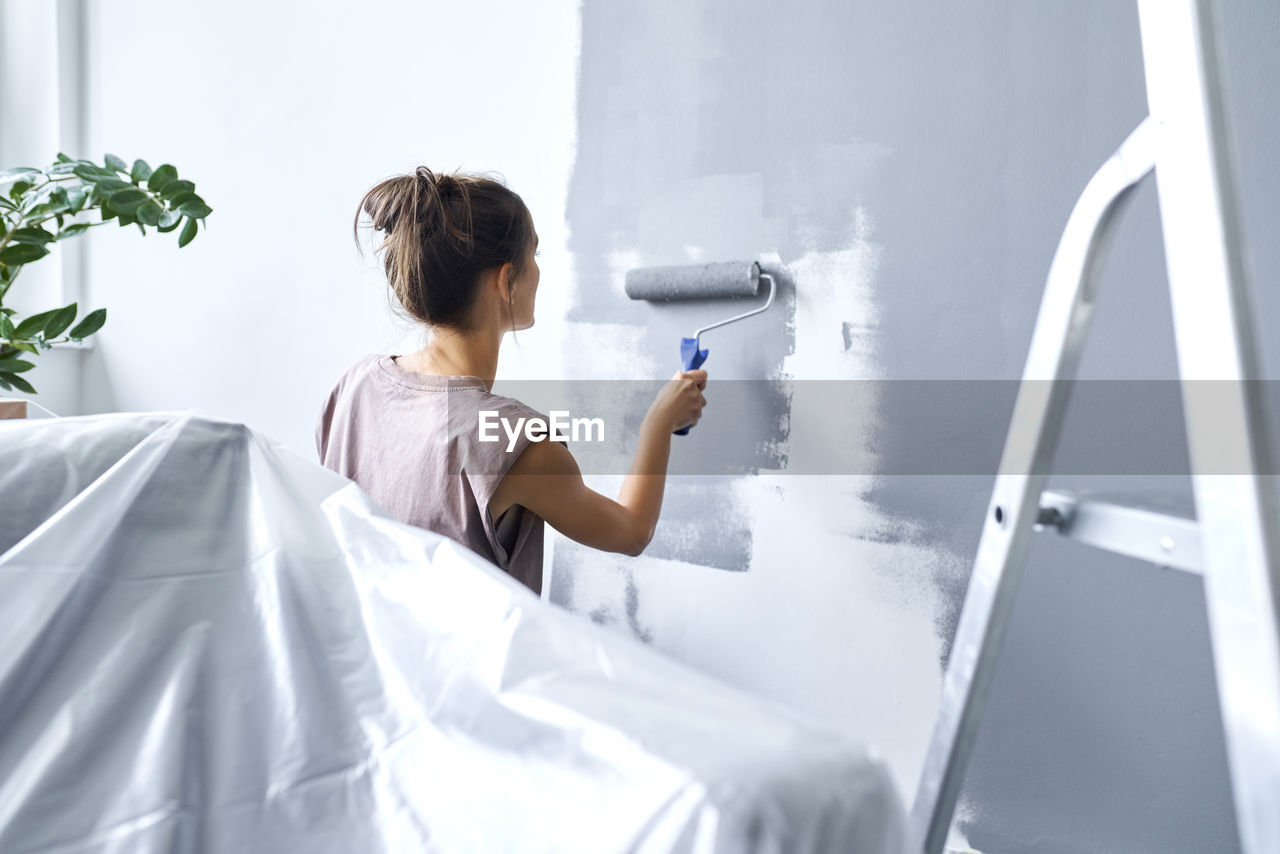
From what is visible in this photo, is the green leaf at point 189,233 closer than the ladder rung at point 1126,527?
No

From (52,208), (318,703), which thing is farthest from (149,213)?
(318,703)

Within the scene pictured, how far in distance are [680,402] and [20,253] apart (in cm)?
119

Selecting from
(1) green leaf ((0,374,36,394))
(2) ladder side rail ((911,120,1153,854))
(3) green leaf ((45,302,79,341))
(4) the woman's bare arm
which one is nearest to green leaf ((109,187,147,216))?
(3) green leaf ((45,302,79,341))

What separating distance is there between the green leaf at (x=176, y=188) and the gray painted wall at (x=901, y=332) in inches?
26.5

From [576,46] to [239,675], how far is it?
1074 millimetres

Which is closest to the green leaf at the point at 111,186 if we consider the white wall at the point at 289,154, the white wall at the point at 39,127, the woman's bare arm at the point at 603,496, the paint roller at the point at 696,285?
the white wall at the point at 289,154

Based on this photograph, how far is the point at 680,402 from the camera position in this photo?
3.74 ft

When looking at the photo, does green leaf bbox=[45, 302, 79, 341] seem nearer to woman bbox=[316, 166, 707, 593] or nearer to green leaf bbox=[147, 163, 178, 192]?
green leaf bbox=[147, 163, 178, 192]

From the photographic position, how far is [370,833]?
43cm

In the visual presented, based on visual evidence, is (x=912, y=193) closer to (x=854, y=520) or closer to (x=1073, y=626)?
(x=854, y=520)

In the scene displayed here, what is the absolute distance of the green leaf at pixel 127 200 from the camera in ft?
4.81

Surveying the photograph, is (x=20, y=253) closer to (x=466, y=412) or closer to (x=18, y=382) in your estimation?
(x=18, y=382)

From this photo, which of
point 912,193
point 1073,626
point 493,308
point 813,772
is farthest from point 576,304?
point 813,772

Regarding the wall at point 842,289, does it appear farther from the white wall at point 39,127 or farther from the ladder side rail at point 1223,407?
the white wall at point 39,127
